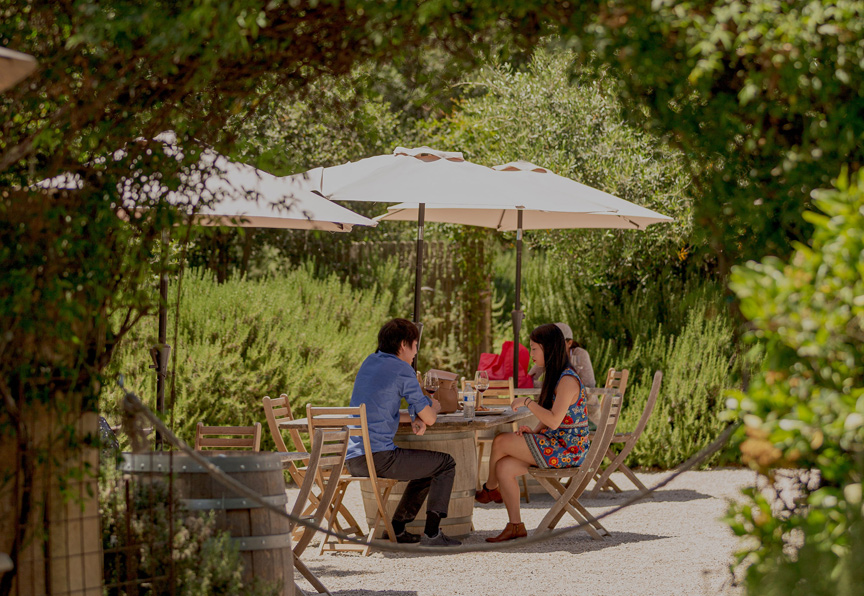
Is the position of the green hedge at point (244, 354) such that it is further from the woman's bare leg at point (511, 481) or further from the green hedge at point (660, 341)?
the woman's bare leg at point (511, 481)

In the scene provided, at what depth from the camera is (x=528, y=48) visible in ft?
12.0

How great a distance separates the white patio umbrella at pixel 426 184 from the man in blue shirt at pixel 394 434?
3.52ft

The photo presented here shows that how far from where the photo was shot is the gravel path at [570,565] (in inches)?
207

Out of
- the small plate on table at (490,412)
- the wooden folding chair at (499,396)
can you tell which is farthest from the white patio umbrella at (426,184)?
the small plate on table at (490,412)

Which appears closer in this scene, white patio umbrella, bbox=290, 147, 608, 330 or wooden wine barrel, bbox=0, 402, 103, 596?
wooden wine barrel, bbox=0, 402, 103, 596

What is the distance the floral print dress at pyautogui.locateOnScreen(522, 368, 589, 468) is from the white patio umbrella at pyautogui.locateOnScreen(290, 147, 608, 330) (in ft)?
4.68

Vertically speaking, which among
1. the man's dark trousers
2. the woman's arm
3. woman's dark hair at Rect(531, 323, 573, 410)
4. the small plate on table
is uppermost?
woman's dark hair at Rect(531, 323, 573, 410)

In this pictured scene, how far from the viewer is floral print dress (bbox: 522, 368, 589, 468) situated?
6.40 meters

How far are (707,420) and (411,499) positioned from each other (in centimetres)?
461

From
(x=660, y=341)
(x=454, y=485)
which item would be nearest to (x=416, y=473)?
(x=454, y=485)

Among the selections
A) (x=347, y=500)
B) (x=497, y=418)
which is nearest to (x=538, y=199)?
(x=497, y=418)

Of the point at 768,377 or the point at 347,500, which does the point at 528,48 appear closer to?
the point at 768,377

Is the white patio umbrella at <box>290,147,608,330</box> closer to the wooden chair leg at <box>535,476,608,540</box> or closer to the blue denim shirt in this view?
the blue denim shirt

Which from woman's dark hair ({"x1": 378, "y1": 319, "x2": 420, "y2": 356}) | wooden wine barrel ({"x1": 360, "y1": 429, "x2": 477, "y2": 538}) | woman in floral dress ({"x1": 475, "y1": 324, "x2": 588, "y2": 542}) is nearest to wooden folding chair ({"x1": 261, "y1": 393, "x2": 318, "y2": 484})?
wooden wine barrel ({"x1": 360, "y1": 429, "x2": 477, "y2": 538})
